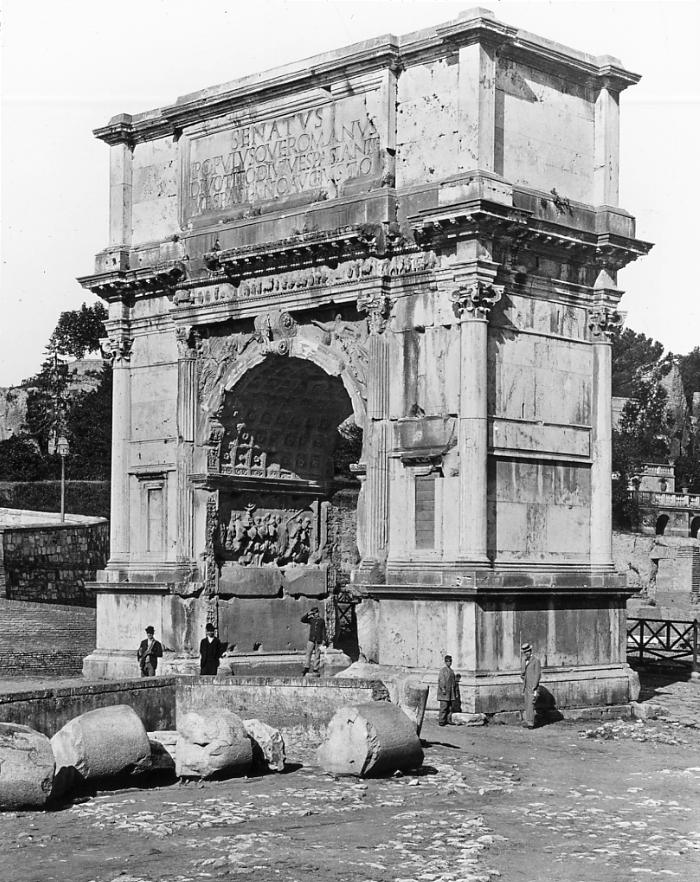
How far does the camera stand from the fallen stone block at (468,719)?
21.7 m

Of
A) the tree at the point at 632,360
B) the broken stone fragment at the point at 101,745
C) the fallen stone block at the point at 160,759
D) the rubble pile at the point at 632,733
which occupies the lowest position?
the rubble pile at the point at 632,733

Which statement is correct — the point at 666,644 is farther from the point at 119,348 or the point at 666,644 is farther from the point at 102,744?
the point at 102,744

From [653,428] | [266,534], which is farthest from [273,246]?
[653,428]

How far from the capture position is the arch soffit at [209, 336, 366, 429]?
966 inches

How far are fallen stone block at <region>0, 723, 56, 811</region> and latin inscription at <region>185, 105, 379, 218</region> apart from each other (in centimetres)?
1270

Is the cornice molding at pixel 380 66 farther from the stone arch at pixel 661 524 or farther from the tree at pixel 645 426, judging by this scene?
the stone arch at pixel 661 524

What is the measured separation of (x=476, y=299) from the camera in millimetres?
22750

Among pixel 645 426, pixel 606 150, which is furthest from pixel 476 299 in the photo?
pixel 645 426

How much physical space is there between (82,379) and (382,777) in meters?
80.9

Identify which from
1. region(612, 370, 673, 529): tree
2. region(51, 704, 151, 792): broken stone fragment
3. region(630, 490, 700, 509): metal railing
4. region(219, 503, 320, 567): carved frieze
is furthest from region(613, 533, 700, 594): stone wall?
region(51, 704, 151, 792): broken stone fragment

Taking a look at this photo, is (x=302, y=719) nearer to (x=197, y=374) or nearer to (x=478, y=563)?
(x=478, y=563)

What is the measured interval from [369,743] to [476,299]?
8.44 m

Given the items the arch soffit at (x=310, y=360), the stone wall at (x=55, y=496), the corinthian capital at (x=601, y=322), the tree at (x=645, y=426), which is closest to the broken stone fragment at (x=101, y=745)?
the arch soffit at (x=310, y=360)

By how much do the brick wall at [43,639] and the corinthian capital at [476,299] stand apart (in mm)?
12146
